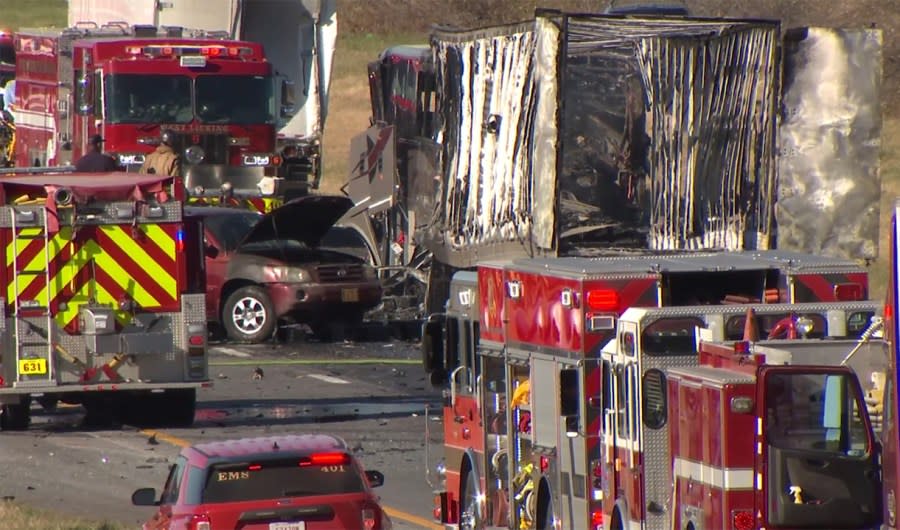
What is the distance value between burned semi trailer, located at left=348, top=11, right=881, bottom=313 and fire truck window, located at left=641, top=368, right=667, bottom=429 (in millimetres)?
7062

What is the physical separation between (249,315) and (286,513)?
15.1 metres

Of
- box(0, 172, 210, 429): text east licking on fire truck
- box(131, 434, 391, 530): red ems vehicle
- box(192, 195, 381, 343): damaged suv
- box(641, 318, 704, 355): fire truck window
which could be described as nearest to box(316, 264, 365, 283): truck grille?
box(192, 195, 381, 343): damaged suv

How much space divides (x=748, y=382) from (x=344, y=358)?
52.8ft

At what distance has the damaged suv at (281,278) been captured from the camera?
2553 centimetres

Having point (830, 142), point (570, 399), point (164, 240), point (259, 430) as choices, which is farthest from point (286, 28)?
point (570, 399)

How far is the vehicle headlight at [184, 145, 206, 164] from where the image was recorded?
1198 inches

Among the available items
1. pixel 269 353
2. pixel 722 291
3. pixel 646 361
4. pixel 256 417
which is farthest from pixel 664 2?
pixel 646 361

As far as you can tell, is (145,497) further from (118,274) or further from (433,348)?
(118,274)

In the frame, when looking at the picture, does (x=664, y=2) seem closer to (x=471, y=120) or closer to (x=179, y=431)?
(x=471, y=120)

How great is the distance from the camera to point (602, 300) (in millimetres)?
11445

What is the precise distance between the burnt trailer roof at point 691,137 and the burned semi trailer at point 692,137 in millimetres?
13

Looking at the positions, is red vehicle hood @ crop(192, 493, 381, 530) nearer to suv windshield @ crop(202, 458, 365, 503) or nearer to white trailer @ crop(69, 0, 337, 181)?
suv windshield @ crop(202, 458, 365, 503)

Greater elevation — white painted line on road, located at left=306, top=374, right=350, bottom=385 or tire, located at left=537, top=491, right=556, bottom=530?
tire, located at left=537, top=491, right=556, bottom=530

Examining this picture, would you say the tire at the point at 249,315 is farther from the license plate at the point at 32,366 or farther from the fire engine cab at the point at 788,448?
the fire engine cab at the point at 788,448
